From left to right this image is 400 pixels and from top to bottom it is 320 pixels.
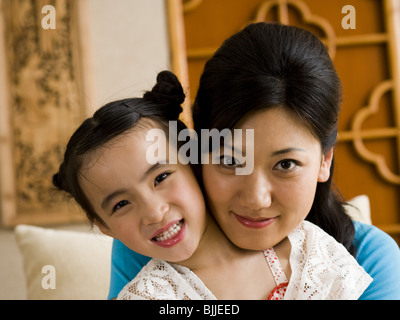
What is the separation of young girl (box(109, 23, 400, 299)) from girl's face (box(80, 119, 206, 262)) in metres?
0.06

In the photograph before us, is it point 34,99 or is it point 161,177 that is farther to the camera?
point 34,99

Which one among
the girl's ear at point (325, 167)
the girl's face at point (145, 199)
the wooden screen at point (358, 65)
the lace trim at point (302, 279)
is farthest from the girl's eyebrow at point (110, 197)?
the wooden screen at point (358, 65)

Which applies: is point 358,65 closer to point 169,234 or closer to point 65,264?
point 65,264

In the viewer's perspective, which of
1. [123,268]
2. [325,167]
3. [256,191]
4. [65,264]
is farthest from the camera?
[65,264]

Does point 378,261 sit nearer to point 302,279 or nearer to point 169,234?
point 302,279

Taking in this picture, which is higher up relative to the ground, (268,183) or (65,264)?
(268,183)

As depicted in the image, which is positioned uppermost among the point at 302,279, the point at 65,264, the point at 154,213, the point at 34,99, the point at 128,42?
the point at 128,42

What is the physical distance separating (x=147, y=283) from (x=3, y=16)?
70.7 inches

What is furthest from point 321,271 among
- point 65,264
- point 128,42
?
point 128,42

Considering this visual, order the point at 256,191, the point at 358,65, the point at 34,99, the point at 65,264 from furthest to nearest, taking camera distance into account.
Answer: the point at 358,65
the point at 34,99
the point at 65,264
the point at 256,191

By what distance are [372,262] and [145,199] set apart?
1.55ft

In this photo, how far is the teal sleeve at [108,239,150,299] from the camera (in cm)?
99

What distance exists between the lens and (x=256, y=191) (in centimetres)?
69

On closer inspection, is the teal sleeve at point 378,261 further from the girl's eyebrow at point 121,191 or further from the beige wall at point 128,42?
the beige wall at point 128,42
